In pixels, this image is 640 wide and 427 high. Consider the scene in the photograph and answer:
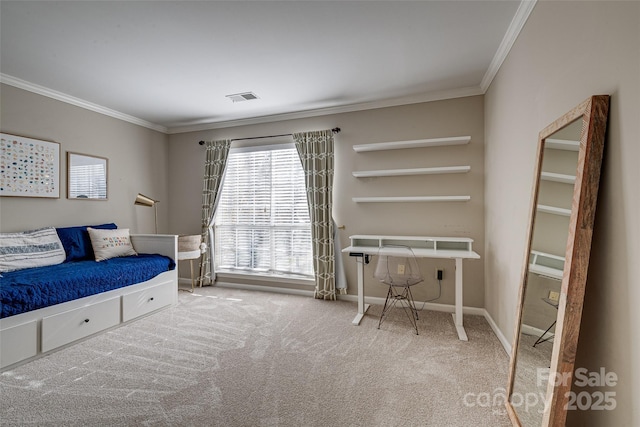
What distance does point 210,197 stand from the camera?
436cm

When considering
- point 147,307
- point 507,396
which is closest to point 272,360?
point 507,396

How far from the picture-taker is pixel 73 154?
3455mm

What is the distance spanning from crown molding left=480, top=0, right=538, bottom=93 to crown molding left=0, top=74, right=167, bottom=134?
15.1 feet

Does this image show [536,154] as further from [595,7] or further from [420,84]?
[420,84]

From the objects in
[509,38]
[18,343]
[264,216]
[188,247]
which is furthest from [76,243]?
[509,38]

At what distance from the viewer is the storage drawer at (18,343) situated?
6.73 feet

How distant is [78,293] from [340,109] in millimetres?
3436

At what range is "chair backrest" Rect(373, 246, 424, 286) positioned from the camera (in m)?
2.85

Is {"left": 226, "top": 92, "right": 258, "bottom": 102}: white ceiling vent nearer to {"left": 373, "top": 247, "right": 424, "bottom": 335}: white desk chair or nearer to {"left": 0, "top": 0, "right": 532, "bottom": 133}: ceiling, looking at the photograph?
{"left": 0, "top": 0, "right": 532, "bottom": 133}: ceiling

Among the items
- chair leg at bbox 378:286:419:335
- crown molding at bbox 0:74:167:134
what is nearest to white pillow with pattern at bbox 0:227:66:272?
crown molding at bbox 0:74:167:134

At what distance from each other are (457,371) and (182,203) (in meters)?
4.39

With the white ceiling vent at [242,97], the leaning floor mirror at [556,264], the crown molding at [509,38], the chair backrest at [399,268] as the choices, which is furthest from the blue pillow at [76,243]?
the crown molding at [509,38]

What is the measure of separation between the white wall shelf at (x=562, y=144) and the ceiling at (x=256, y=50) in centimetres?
101

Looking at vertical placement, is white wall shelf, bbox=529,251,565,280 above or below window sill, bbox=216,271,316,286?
above
